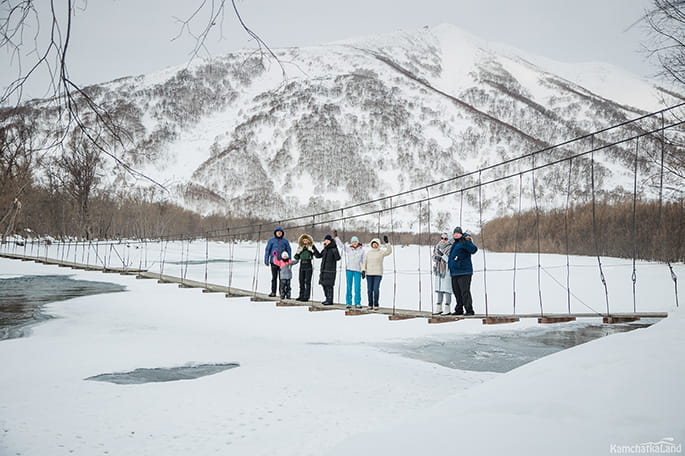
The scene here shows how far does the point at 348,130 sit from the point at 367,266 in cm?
9927

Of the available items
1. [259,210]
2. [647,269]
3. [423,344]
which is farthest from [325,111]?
[423,344]

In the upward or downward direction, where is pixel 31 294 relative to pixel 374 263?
downward

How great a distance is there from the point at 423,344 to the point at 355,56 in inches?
5647

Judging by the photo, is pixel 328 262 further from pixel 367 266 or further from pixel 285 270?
pixel 285 270

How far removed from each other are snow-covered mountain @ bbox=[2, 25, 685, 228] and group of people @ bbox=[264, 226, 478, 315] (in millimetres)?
66776

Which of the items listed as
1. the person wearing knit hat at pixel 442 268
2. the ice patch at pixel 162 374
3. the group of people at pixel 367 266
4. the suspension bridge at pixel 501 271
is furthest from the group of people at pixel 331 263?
the ice patch at pixel 162 374

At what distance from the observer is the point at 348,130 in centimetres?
10681

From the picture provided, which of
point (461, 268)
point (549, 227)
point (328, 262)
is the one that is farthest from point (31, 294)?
point (549, 227)

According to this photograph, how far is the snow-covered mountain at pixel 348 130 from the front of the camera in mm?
91000

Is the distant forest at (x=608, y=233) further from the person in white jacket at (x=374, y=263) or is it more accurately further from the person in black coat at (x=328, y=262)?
the person in black coat at (x=328, y=262)

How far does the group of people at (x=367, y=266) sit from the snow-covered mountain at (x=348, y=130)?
219ft

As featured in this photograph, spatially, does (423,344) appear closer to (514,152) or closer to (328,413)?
(328,413)

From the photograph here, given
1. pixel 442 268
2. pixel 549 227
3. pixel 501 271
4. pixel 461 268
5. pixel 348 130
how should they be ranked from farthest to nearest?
pixel 348 130, pixel 549 227, pixel 501 271, pixel 442 268, pixel 461 268

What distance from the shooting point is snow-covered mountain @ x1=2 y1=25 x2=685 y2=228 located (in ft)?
299
